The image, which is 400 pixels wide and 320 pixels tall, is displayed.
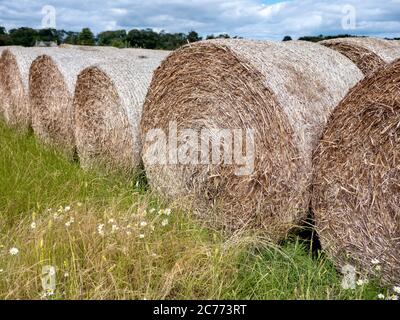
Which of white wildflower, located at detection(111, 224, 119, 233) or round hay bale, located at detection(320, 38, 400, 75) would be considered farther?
round hay bale, located at detection(320, 38, 400, 75)

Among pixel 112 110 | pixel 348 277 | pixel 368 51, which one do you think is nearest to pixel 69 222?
pixel 348 277

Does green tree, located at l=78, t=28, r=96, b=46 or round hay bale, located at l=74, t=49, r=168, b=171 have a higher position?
green tree, located at l=78, t=28, r=96, b=46

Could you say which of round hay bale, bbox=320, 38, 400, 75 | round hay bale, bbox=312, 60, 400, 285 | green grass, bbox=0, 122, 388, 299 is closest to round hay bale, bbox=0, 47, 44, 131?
green grass, bbox=0, 122, 388, 299

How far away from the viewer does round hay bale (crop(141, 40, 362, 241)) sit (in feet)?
12.4

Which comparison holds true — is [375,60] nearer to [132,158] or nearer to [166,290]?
[132,158]

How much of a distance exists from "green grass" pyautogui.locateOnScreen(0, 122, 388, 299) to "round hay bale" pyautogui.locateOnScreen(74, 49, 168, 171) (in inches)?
49.4

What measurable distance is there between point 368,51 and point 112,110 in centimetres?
260

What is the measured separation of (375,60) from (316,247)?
84.4 inches

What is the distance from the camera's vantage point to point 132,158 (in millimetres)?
5340

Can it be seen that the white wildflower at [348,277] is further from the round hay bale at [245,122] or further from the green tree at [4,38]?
the green tree at [4,38]

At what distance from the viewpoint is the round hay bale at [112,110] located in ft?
17.6

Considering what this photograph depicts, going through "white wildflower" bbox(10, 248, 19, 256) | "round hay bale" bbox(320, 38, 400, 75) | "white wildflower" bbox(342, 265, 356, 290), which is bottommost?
"white wildflower" bbox(342, 265, 356, 290)

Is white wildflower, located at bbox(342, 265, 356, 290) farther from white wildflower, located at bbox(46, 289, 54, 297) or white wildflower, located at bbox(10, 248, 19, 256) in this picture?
white wildflower, located at bbox(10, 248, 19, 256)

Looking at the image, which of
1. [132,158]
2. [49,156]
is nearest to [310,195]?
[132,158]
